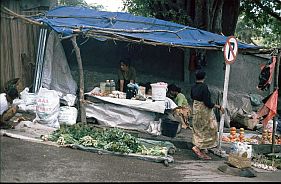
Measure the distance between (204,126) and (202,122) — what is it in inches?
4.0

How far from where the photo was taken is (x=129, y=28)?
1159cm

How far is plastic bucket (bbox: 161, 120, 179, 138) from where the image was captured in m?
10.3

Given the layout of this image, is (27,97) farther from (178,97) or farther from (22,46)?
(178,97)

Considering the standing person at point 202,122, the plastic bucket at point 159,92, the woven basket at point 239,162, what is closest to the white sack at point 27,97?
the plastic bucket at point 159,92

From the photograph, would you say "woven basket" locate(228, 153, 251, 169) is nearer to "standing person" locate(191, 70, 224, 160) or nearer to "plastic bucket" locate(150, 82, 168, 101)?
"standing person" locate(191, 70, 224, 160)

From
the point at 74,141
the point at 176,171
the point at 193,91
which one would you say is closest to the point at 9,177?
the point at 74,141

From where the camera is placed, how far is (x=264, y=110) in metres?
9.78

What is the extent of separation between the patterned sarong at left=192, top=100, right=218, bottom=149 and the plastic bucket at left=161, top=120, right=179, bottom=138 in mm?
1485

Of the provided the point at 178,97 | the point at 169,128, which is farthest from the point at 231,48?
the point at 178,97

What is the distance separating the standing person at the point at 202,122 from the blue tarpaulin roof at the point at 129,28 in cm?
196

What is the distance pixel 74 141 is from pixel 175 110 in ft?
13.5

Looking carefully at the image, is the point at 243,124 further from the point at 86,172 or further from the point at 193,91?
the point at 86,172

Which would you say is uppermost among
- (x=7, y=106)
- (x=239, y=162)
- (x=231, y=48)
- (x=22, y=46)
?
(x=231, y=48)

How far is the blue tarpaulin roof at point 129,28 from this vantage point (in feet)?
33.1
